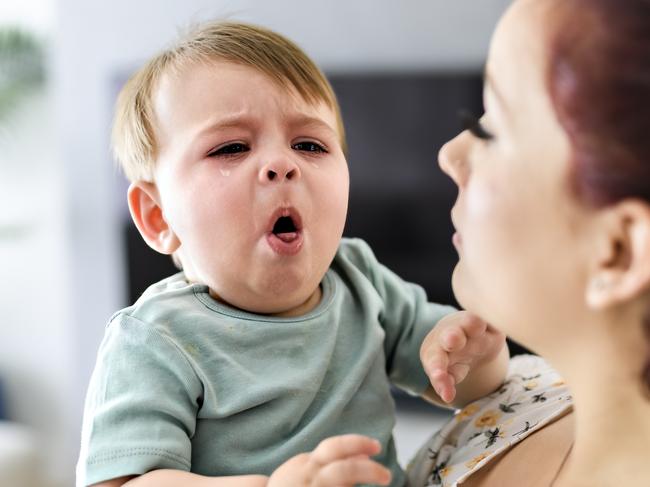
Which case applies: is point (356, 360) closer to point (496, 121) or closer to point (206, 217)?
point (206, 217)

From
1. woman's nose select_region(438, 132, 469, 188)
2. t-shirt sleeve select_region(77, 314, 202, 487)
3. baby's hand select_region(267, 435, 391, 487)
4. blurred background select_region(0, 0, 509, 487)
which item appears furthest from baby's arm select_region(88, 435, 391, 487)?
blurred background select_region(0, 0, 509, 487)

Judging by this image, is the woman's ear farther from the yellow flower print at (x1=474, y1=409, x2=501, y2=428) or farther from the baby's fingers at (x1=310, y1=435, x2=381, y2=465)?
the yellow flower print at (x1=474, y1=409, x2=501, y2=428)

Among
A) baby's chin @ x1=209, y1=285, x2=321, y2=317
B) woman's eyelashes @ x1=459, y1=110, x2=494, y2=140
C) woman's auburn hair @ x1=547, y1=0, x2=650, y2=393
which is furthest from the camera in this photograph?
baby's chin @ x1=209, y1=285, x2=321, y2=317

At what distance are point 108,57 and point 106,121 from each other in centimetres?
27

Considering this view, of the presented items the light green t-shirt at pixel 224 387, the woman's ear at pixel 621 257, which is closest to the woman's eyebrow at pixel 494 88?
the woman's ear at pixel 621 257

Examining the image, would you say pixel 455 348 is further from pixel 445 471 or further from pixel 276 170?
pixel 276 170

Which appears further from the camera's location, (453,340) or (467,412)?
(467,412)

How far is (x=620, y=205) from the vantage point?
0.63 meters

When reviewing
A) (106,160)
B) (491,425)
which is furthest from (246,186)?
(106,160)

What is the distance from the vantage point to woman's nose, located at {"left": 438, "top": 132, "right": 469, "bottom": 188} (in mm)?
764

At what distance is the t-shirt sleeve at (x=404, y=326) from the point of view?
1.08 metres

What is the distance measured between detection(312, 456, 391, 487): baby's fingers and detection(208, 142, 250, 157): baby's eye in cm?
36

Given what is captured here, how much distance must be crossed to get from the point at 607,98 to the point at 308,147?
423 millimetres

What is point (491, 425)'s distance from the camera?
0.97 m
